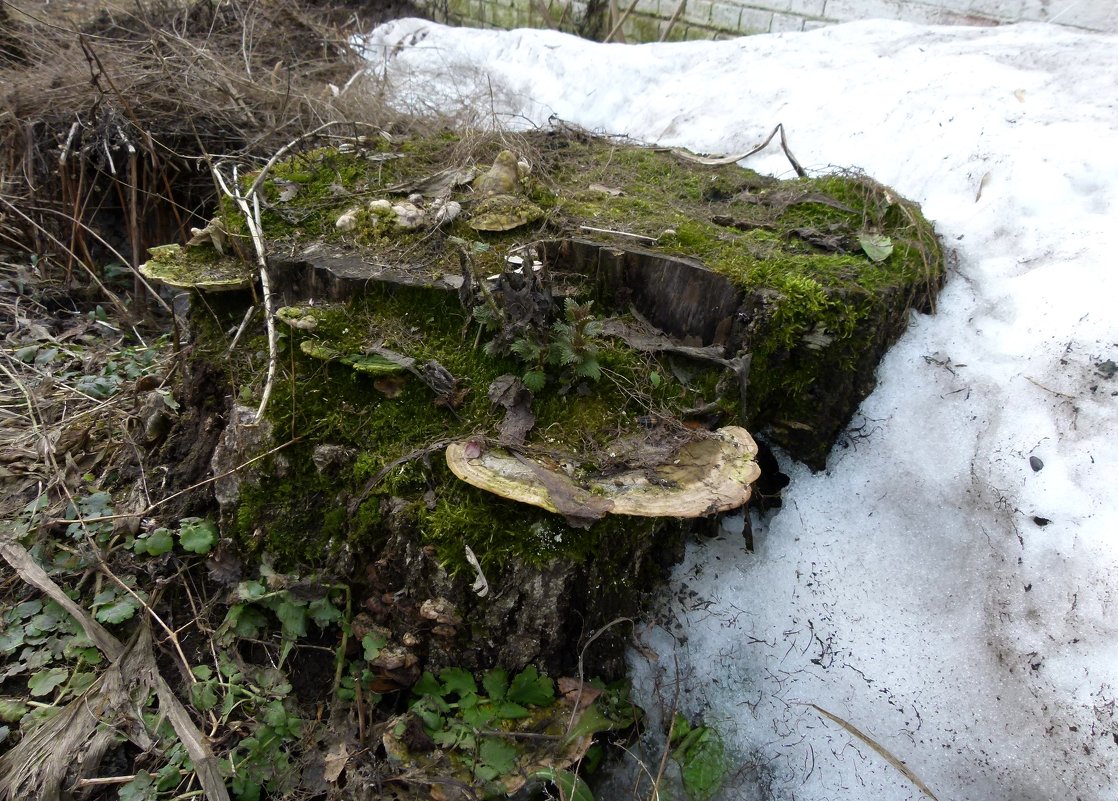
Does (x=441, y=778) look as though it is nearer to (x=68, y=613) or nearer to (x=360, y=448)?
(x=360, y=448)

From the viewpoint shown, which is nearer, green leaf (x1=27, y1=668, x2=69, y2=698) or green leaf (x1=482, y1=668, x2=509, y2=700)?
green leaf (x1=482, y1=668, x2=509, y2=700)

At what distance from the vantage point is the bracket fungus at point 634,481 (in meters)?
1.92

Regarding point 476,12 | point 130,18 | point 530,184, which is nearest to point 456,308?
point 530,184

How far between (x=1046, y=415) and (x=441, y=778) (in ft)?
9.16

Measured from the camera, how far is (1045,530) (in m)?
2.37

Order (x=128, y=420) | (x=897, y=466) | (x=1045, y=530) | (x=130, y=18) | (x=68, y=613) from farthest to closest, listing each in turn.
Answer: (x=130, y=18) < (x=128, y=420) < (x=897, y=466) < (x=68, y=613) < (x=1045, y=530)

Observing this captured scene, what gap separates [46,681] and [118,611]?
325 mm

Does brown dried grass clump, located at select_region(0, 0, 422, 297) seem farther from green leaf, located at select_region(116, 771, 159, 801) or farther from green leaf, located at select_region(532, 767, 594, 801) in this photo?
green leaf, located at select_region(532, 767, 594, 801)

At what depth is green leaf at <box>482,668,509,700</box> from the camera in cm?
220

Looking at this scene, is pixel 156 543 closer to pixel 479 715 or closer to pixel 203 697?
pixel 203 697

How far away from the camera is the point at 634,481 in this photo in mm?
2080

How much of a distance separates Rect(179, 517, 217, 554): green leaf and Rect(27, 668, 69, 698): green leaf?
615mm

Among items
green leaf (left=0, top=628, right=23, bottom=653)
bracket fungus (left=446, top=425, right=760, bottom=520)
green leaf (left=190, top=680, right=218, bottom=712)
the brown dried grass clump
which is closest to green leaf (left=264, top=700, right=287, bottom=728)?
green leaf (left=190, top=680, right=218, bottom=712)

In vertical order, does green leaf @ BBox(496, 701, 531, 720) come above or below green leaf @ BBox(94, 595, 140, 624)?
above
